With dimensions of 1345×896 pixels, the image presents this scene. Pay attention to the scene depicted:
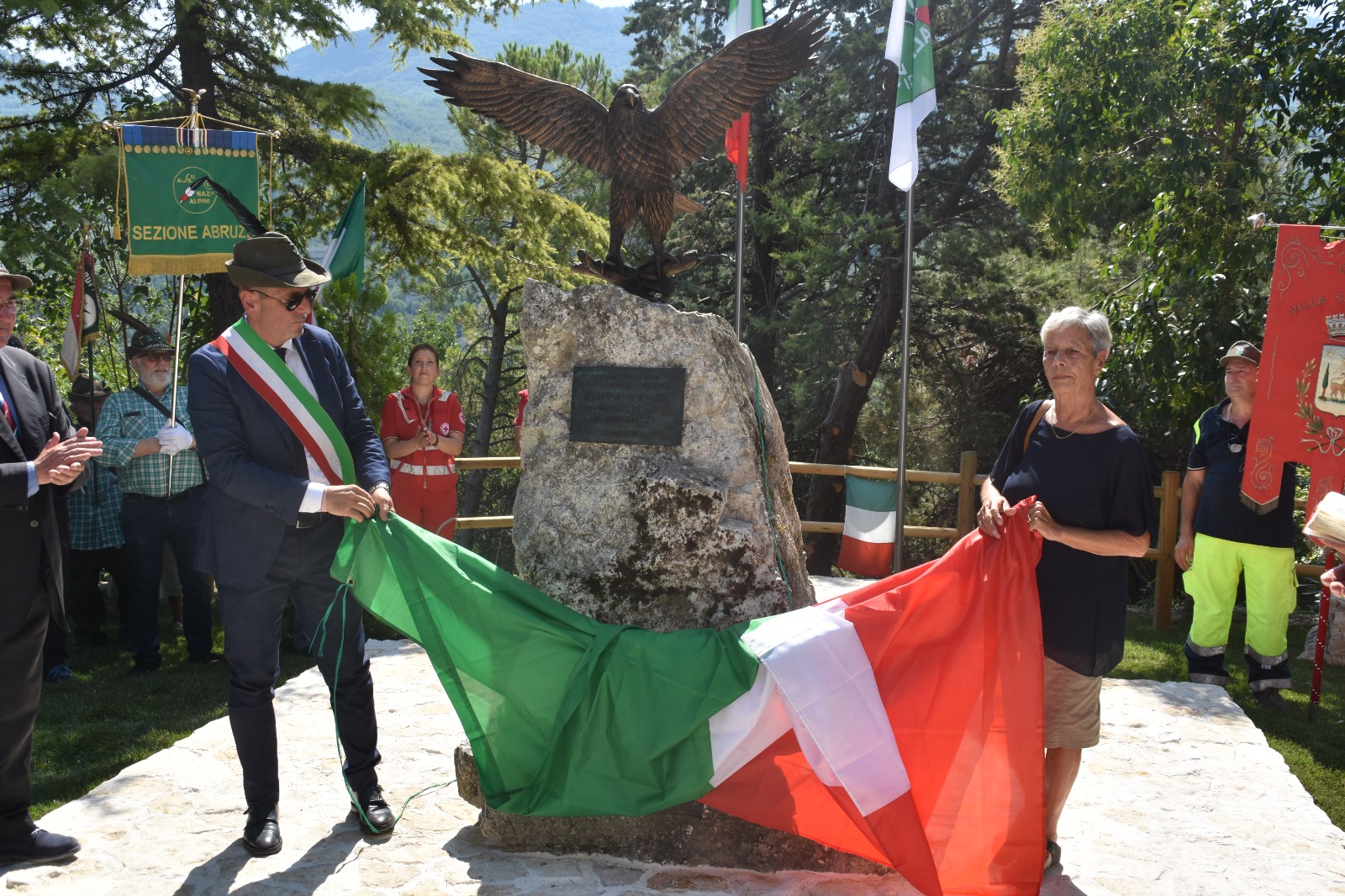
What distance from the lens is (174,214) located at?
6262mm

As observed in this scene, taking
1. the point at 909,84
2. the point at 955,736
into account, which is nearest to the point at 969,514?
the point at 909,84

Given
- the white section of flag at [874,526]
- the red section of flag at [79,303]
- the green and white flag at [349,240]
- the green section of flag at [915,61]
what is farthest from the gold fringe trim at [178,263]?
the white section of flag at [874,526]

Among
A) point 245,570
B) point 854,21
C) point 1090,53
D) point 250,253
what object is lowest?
point 245,570

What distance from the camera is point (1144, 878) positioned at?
344cm

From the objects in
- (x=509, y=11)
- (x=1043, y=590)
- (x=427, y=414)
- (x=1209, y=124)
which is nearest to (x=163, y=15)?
(x=509, y=11)

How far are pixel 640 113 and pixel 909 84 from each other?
388 cm

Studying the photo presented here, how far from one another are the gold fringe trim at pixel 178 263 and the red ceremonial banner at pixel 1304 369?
19.2 feet

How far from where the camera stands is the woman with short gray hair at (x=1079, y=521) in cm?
312

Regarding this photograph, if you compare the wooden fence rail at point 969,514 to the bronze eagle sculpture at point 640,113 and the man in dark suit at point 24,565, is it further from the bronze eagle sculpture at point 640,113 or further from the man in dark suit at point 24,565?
the man in dark suit at point 24,565

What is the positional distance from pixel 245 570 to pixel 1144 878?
320 centimetres

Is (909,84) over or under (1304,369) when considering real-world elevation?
over

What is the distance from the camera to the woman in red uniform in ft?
20.6

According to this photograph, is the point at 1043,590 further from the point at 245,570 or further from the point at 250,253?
the point at 250,253

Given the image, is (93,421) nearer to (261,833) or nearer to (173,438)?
(173,438)
